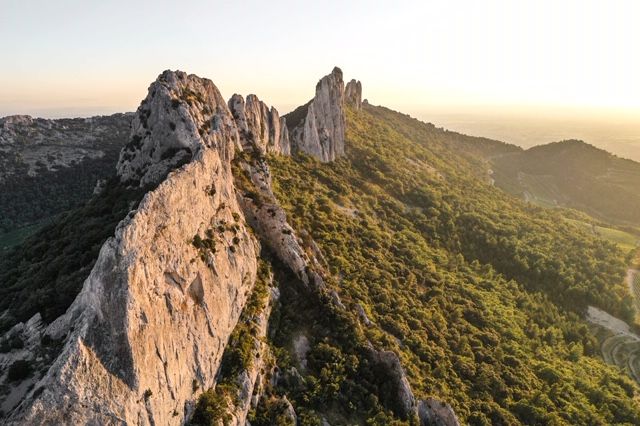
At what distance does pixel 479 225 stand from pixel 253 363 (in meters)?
99.6

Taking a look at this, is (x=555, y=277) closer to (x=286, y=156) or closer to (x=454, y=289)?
(x=454, y=289)

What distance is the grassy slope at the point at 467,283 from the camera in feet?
223

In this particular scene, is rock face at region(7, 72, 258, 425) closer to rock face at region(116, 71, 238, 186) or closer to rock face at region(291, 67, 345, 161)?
rock face at region(116, 71, 238, 186)

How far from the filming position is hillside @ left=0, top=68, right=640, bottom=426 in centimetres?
3077

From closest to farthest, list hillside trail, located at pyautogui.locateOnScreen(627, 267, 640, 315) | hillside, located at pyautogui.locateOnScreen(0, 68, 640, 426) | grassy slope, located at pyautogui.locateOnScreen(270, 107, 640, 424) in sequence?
hillside, located at pyautogui.locateOnScreen(0, 68, 640, 426)
grassy slope, located at pyautogui.locateOnScreen(270, 107, 640, 424)
hillside trail, located at pyautogui.locateOnScreen(627, 267, 640, 315)

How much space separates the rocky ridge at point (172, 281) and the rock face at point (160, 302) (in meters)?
0.10

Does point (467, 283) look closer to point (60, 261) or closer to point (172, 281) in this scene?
point (172, 281)

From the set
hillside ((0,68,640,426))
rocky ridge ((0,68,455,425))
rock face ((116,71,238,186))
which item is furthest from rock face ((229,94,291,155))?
rock face ((116,71,238,186))

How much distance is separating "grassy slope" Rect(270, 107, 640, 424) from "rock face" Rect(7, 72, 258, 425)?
78.0 feet

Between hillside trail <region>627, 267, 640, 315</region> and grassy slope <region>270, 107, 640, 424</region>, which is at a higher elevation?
grassy slope <region>270, 107, 640, 424</region>

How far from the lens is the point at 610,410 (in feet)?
243

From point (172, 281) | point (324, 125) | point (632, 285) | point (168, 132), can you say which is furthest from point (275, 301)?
point (632, 285)

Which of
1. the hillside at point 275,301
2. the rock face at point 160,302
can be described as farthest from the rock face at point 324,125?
the rock face at point 160,302

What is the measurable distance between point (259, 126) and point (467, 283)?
62.5m
